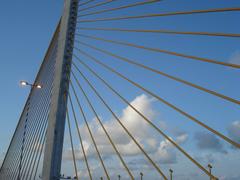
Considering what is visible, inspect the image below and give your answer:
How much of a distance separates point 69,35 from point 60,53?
1.62 feet

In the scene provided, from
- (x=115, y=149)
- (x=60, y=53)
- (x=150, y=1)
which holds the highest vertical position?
(x=150, y=1)

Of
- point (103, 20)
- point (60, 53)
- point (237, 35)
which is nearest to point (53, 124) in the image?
point (60, 53)

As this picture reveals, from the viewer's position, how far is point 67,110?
25.2ft

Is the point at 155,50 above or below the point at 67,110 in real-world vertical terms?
above

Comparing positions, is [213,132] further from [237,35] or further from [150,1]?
[150,1]

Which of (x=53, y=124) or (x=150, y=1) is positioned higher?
(x=150, y=1)

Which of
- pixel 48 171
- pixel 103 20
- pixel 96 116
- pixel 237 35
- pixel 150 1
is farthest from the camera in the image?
pixel 103 20

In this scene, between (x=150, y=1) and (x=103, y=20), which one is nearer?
(x=150, y=1)

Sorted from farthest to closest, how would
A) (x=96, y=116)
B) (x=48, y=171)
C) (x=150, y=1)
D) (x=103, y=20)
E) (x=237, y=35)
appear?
(x=103, y=20) < (x=96, y=116) < (x=48, y=171) < (x=150, y=1) < (x=237, y=35)

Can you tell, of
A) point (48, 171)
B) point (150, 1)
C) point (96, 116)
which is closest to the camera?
point (150, 1)

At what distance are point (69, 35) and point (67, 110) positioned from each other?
1.84 metres

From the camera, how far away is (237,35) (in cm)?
422

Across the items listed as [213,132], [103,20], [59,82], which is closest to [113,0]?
[103,20]

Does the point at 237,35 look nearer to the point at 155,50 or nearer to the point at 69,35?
the point at 155,50
